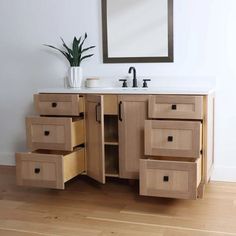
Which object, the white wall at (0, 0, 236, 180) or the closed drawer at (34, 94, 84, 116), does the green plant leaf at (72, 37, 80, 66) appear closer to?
the white wall at (0, 0, 236, 180)

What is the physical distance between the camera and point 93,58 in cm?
334

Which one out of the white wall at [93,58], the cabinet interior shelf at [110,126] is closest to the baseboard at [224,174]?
the white wall at [93,58]

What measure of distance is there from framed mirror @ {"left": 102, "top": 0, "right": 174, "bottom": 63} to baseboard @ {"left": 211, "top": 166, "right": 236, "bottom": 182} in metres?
0.89

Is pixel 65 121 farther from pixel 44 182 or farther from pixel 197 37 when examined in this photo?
pixel 197 37

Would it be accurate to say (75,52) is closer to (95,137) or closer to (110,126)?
(110,126)

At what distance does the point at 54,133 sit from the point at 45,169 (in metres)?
0.25

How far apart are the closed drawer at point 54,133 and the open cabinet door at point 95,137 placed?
0.23 ft

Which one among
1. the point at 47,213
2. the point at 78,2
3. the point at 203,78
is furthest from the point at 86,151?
the point at 78,2

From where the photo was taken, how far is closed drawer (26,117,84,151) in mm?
2750

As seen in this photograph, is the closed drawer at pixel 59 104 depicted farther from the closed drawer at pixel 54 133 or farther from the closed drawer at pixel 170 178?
the closed drawer at pixel 170 178

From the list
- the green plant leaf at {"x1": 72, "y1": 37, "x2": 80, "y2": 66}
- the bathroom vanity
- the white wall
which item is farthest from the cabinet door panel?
the green plant leaf at {"x1": 72, "y1": 37, "x2": 80, "y2": 66}

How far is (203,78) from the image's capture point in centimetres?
308

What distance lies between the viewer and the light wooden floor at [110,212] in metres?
2.30

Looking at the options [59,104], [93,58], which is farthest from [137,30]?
[59,104]
